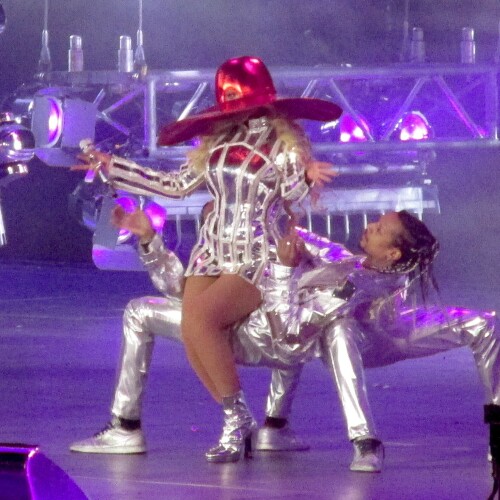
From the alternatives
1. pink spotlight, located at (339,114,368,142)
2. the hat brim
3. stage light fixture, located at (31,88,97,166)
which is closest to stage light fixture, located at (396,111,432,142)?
pink spotlight, located at (339,114,368,142)

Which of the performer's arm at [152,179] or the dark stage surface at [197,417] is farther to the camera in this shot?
the performer's arm at [152,179]

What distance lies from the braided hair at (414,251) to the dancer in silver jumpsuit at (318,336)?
0.15 feet

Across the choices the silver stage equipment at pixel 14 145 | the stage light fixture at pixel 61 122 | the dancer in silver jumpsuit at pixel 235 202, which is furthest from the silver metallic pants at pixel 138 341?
the stage light fixture at pixel 61 122

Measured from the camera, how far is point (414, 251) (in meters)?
4.71

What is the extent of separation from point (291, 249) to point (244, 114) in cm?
49

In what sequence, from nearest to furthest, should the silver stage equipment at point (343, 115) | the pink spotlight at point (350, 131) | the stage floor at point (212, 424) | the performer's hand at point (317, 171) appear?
the stage floor at point (212, 424) < the performer's hand at point (317, 171) < the silver stage equipment at point (343, 115) < the pink spotlight at point (350, 131)

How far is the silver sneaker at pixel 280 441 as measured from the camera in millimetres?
4859

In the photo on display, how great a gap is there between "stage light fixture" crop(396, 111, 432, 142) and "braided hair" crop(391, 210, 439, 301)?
16.0ft

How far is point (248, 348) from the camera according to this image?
467 centimetres

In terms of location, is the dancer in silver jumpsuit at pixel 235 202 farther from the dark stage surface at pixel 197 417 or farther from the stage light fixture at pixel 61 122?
the stage light fixture at pixel 61 122

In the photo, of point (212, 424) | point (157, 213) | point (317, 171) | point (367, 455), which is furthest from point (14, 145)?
point (367, 455)

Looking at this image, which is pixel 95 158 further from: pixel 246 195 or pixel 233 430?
pixel 233 430

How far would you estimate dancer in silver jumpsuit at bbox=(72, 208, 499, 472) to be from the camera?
454 centimetres

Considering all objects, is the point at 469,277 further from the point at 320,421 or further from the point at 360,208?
the point at 320,421
